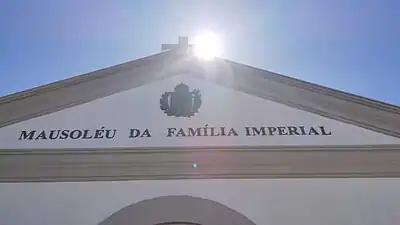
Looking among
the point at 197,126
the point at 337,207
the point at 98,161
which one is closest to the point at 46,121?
the point at 98,161

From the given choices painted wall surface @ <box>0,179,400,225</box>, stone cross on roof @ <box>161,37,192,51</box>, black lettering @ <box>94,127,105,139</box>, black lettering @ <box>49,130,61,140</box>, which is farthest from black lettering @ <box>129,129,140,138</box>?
stone cross on roof @ <box>161,37,192,51</box>

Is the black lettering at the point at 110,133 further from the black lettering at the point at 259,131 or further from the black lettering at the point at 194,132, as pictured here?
the black lettering at the point at 259,131

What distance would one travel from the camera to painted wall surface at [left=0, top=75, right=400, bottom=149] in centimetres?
603

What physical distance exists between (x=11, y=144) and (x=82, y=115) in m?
0.96

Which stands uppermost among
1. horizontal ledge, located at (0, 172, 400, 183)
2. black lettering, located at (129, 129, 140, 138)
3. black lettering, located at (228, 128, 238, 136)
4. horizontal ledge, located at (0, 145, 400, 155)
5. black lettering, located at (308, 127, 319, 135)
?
black lettering, located at (308, 127, 319, 135)

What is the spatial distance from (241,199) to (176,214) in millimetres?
798

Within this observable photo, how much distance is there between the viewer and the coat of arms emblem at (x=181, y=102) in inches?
249

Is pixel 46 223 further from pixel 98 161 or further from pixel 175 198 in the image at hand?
pixel 175 198

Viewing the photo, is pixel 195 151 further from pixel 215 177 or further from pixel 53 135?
pixel 53 135

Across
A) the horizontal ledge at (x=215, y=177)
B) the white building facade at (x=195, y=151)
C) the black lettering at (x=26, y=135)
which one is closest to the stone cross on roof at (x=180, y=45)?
the white building facade at (x=195, y=151)

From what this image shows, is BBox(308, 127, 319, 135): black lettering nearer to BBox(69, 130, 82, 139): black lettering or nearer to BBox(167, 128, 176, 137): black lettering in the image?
BBox(167, 128, 176, 137): black lettering

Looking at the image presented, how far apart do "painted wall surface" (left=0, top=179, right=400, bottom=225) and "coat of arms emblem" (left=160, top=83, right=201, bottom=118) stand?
3.25 feet

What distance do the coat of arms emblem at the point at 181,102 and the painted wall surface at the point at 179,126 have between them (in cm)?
7

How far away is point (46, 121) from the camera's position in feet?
20.5
